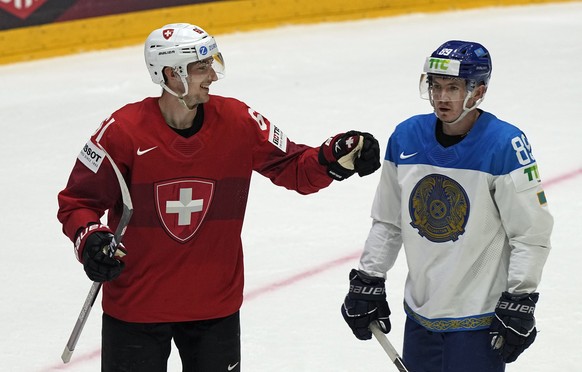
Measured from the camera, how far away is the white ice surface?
14.4 feet

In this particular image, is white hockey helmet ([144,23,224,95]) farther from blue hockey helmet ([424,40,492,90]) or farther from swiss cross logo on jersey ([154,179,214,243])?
blue hockey helmet ([424,40,492,90])

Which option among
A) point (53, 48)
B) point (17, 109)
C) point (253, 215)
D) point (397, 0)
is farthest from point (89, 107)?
point (397, 0)

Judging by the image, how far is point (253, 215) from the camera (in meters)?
5.66

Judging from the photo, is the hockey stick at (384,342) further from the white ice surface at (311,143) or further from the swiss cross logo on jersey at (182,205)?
the white ice surface at (311,143)

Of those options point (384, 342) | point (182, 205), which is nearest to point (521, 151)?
point (384, 342)

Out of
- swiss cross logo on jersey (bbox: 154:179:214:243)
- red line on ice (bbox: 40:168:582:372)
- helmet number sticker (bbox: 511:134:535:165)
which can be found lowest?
red line on ice (bbox: 40:168:582:372)

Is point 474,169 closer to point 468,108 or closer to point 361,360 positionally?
point 468,108

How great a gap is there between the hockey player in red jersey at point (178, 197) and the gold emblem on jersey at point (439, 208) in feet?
0.57

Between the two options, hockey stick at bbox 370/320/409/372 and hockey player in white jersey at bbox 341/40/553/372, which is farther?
hockey stick at bbox 370/320/409/372

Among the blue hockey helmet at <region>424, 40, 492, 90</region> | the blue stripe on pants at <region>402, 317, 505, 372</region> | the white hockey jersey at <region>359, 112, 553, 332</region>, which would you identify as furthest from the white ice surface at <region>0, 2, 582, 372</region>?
the blue hockey helmet at <region>424, 40, 492, 90</region>

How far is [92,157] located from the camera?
3115 millimetres

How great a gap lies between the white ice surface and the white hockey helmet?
1393mm

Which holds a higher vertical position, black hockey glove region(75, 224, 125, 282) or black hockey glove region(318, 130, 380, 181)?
black hockey glove region(318, 130, 380, 181)

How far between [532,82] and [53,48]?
3.45 metres
